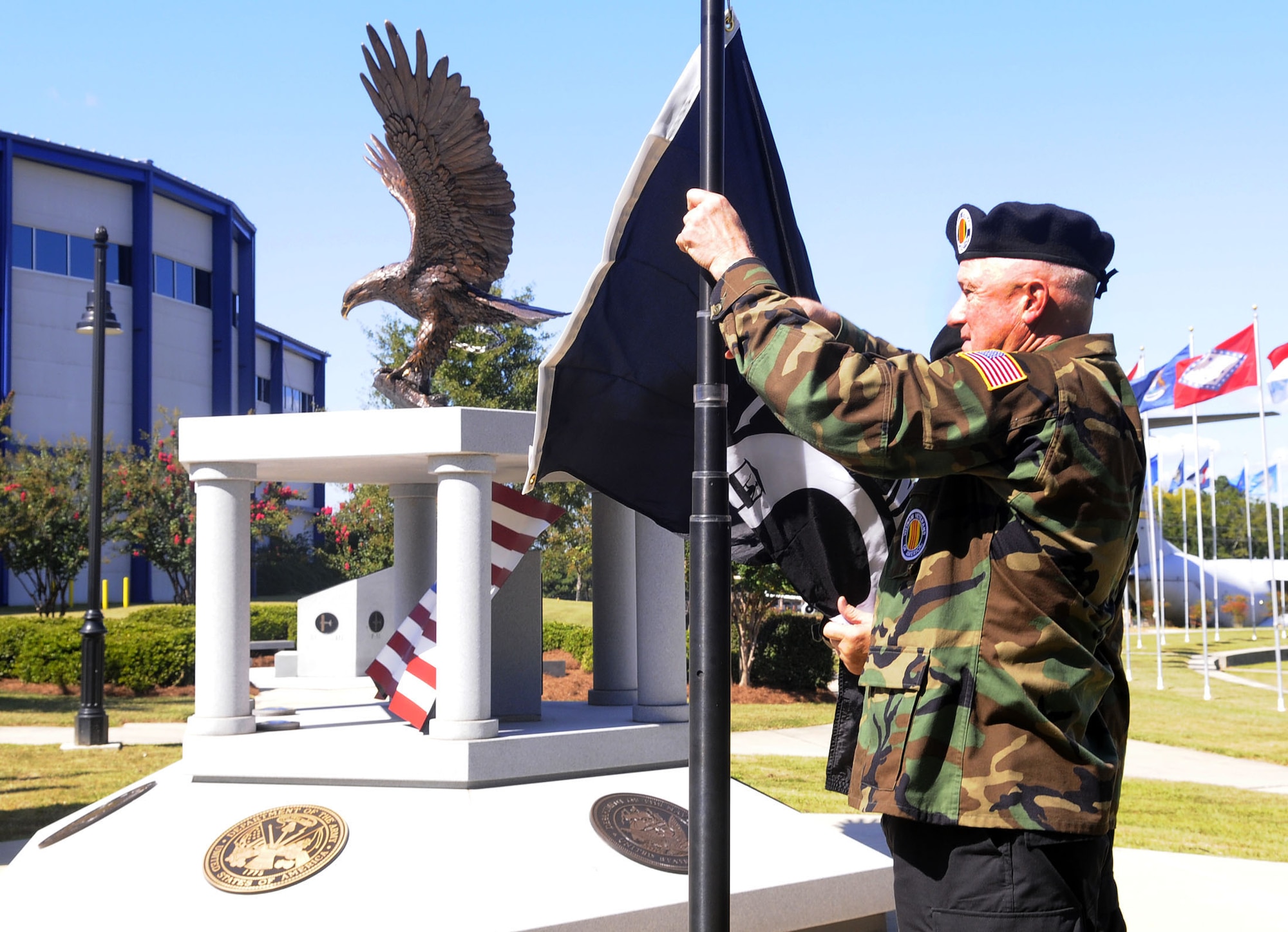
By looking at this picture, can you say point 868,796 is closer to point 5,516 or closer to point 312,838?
point 312,838

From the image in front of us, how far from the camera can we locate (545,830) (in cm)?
548

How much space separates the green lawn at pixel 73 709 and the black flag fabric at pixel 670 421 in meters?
14.0

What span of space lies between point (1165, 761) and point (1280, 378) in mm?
9189

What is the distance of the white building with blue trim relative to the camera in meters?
34.8

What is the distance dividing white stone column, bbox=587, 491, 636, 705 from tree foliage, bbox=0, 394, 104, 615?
66.3 ft

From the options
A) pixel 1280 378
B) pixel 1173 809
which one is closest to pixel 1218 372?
pixel 1280 378

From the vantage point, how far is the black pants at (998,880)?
1995 mm

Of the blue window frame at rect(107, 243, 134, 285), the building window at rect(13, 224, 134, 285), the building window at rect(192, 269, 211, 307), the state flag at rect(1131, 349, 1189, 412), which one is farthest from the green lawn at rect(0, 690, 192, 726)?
the building window at rect(192, 269, 211, 307)

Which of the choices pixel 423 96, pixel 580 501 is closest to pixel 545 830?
pixel 423 96

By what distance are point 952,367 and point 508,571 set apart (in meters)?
4.93

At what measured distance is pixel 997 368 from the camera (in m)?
2.04

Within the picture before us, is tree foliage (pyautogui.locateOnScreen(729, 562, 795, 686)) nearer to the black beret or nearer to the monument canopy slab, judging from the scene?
the monument canopy slab

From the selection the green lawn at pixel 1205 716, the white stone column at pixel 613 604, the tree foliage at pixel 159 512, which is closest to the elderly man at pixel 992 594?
the white stone column at pixel 613 604

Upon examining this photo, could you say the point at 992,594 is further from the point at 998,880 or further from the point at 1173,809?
the point at 1173,809
